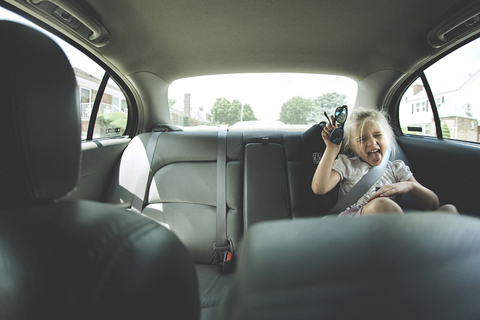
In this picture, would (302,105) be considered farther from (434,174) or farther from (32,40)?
(32,40)

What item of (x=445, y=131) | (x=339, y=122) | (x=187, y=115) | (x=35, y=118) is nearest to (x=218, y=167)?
(x=339, y=122)

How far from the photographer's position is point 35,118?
17.4 inches

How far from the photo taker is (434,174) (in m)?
1.72

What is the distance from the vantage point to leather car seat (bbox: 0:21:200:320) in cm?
34

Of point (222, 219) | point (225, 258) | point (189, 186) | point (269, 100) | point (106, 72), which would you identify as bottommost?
point (225, 258)

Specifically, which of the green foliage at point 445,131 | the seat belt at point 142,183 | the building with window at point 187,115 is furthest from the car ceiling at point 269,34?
the seat belt at point 142,183

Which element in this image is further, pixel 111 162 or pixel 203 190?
pixel 111 162

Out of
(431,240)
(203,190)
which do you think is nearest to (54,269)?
(431,240)

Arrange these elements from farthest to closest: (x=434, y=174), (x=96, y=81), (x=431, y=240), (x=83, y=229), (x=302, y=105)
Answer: (x=302, y=105), (x=96, y=81), (x=434, y=174), (x=83, y=229), (x=431, y=240)

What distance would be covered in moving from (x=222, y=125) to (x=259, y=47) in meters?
0.75

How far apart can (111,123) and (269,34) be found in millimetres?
1511

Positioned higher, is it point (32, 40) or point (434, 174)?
point (32, 40)

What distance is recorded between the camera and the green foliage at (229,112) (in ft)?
7.76

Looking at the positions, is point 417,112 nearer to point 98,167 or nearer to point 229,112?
point 229,112
